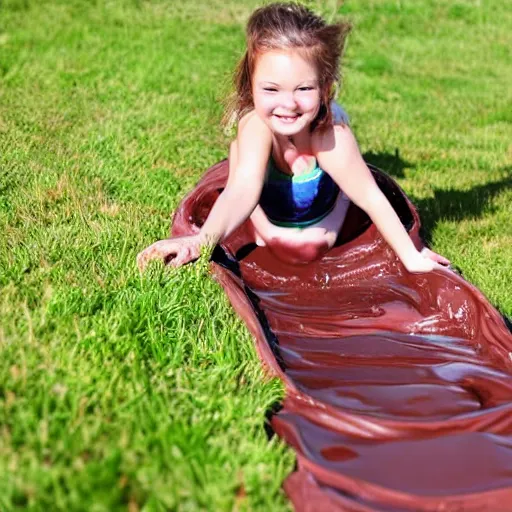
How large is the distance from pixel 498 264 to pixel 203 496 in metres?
3.11

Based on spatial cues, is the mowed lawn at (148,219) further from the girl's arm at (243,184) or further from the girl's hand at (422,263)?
the girl's hand at (422,263)

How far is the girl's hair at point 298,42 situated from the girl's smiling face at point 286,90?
45mm

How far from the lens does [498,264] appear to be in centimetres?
A: 484

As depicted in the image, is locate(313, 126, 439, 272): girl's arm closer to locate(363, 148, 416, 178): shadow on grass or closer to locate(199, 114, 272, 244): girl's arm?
locate(199, 114, 272, 244): girl's arm

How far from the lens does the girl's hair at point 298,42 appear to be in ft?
12.5

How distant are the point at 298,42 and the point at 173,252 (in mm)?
1127

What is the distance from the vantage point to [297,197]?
443cm

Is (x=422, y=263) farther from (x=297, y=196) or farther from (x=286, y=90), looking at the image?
(x=286, y=90)

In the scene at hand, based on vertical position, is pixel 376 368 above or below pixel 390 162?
above

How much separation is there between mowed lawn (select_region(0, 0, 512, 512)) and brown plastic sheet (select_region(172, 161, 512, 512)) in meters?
0.18

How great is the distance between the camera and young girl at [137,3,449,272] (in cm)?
382

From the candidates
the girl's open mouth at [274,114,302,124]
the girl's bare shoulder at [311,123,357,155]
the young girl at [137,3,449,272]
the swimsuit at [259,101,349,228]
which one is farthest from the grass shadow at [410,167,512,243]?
the girl's open mouth at [274,114,302,124]

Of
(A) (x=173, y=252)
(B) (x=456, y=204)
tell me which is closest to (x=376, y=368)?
(A) (x=173, y=252)

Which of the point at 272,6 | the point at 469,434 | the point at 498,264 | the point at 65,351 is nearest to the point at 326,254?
the point at 498,264
